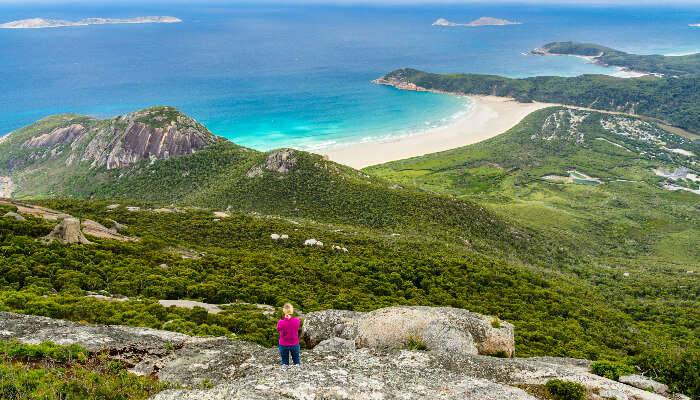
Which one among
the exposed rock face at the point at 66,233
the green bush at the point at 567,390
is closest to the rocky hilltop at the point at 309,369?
the green bush at the point at 567,390

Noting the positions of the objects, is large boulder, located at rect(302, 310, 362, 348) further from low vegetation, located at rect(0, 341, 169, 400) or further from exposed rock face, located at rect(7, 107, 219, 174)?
exposed rock face, located at rect(7, 107, 219, 174)

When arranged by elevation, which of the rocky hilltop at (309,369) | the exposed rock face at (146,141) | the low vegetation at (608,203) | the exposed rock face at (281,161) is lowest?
the low vegetation at (608,203)

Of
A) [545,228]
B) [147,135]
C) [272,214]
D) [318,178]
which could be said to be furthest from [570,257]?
[147,135]

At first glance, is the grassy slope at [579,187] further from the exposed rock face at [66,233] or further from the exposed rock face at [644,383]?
the exposed rock face at [66,233]

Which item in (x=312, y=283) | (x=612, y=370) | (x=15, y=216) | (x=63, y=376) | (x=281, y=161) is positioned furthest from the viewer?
(x=281, y=161)

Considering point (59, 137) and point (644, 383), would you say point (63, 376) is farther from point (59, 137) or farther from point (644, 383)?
point (59, 137)

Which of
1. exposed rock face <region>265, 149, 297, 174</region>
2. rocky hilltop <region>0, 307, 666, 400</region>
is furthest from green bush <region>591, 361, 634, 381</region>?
A: exposed rock face <region>265, 149, 297, 174</region>

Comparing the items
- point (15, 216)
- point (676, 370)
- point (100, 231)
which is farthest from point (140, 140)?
point (676, 370)
